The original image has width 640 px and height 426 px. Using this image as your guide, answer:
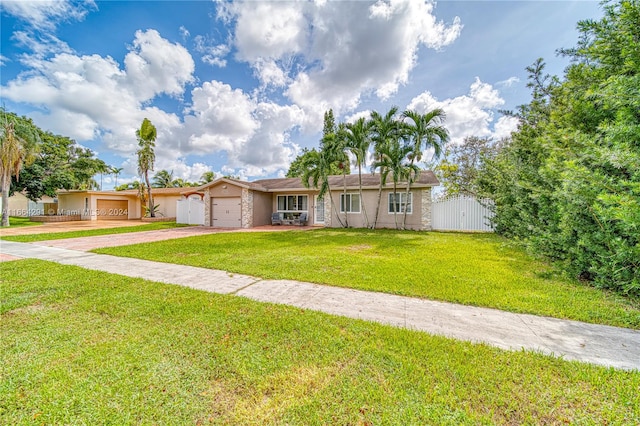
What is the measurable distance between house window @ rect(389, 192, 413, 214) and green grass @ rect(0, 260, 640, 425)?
41.4 feet

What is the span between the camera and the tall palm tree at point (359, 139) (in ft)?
44.0

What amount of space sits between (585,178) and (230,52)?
49.6 feet

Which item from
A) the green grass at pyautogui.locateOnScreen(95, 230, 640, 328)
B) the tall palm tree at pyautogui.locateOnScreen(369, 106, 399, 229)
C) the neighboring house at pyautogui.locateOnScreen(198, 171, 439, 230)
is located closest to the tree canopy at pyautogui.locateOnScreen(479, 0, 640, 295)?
the green grass at pyautogui.locateOnScreen(95, 230, 640, 328)

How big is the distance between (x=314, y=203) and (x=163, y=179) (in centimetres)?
3067

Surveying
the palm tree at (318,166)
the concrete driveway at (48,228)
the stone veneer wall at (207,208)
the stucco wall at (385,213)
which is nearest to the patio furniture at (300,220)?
the stucco wall at (385,213)

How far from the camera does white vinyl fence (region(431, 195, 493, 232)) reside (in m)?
13.7

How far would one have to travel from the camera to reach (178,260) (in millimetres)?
6961

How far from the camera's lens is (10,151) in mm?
16156

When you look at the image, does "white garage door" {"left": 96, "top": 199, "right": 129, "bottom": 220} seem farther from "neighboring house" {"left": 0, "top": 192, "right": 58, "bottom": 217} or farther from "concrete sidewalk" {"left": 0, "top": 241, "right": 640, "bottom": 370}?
"concrete sidewalk" {"left": 0, "top": 241, "right": 640, "bottom": 370}

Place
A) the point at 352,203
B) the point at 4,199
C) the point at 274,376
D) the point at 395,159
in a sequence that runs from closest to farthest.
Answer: the point at 274,376 → the point at 395,159 → the point at 4,199 → the point at 352,203

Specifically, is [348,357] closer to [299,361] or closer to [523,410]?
[299,361]

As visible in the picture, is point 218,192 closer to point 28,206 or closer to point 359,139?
point 359,139

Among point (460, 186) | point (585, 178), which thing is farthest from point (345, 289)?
point (460, 186)

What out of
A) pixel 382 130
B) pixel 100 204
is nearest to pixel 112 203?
pixel 100 204
